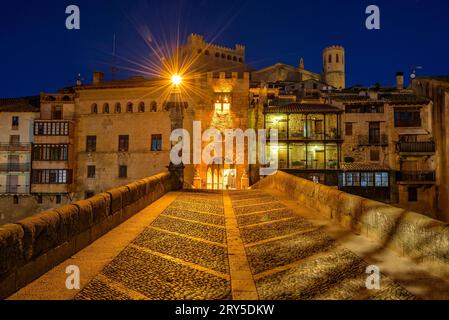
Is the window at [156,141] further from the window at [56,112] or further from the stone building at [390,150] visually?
the stone building at [390,150]

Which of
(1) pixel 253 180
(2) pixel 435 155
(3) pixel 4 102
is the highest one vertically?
(3) pixel 4 102

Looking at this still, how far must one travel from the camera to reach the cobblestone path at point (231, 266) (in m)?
4.66

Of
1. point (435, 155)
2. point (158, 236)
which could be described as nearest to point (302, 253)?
point (158, 236)

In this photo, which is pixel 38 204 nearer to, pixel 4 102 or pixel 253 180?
pixel 4 102

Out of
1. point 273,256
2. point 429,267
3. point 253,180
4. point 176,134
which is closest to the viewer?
point 429,267

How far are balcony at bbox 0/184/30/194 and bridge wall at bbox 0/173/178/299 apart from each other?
3437cm

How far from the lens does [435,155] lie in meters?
35.9

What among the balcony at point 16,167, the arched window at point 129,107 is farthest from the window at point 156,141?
the balcony at point 16,167

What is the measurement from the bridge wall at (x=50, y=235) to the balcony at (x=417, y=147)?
1350 inches

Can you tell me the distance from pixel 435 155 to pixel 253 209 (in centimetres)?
3144

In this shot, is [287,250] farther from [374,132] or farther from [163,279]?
[374,132]

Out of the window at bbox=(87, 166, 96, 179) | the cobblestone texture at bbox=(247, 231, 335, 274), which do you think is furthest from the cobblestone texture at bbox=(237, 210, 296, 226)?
the window at bbox=(87, 166, 96, 179)

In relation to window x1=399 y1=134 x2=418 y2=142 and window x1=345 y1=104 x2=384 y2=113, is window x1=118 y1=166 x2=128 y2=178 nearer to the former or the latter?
window x1=345 y1=104 x2=384 y2=113

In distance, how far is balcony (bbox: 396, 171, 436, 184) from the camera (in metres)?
35.4
